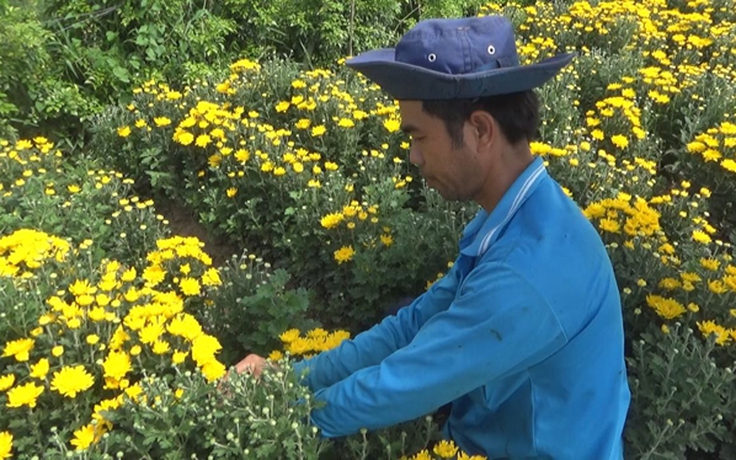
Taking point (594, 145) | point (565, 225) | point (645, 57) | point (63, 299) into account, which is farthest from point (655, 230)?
point (645, 57)

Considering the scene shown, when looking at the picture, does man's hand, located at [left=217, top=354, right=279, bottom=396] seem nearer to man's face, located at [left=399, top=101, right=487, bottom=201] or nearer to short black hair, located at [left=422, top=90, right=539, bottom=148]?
man's face, located at [left=399, top=101, right=487, bottom=201]

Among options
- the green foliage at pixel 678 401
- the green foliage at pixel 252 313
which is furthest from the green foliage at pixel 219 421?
the green foliage at pixel 678 401

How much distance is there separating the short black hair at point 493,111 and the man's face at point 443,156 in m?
0.02

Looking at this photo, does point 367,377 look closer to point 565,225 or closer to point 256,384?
point 256,384

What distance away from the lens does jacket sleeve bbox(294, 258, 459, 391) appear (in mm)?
2322

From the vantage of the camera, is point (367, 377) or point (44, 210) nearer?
point (367, 377)

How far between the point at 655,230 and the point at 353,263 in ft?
5.20

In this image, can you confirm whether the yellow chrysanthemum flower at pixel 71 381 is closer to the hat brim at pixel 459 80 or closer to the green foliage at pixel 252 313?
the green foliage at pixel 252 313

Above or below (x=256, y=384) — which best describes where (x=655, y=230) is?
below

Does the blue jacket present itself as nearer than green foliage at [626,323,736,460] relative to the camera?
Yes

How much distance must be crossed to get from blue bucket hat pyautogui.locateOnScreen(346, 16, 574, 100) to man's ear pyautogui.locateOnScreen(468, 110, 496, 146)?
6cm

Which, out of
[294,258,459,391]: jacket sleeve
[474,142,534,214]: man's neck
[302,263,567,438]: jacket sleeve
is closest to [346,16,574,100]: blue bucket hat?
[474,142,534,214]: man's neck

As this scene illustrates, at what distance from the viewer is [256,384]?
211 centimetres

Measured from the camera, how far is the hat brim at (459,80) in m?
1.75
